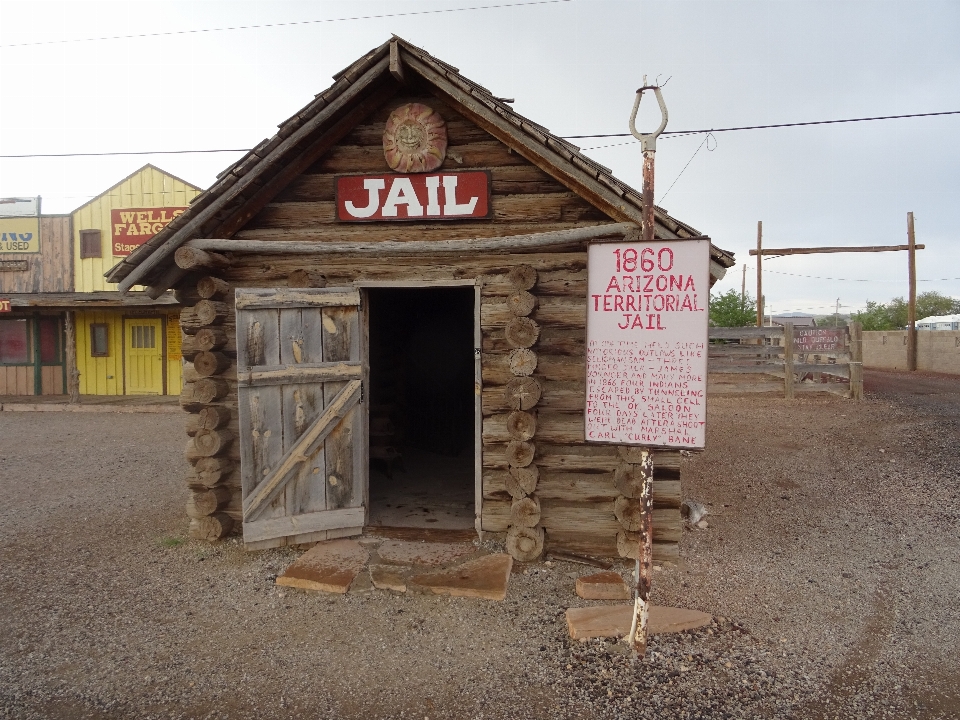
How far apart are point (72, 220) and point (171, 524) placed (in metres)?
14.3

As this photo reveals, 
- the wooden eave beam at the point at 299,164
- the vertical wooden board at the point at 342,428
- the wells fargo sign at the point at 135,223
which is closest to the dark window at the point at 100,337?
the wells fargo sign at the point at 135,223

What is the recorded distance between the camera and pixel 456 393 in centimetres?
1073

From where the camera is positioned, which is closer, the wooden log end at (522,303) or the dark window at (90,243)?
the wooden log end at (522,303)

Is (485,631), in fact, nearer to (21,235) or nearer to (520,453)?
(520,453)

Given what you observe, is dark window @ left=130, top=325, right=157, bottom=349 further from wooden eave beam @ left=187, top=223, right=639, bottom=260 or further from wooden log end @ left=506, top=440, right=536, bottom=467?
wooden log end @ left=506, top=440, right=536, bottom=467

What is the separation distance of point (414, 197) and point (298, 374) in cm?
204

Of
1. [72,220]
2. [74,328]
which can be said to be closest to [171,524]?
[74,328]

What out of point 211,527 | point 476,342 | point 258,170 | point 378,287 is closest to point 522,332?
point 476,342

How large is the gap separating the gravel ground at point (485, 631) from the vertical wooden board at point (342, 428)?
2.58ft

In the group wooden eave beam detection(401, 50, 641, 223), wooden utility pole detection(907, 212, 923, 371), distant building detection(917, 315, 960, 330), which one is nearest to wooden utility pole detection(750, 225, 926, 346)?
wooden utility pole detection(907, 212, 923, 371)

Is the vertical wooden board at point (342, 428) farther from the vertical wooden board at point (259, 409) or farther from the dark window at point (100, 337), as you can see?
the dark window at point (100, 337)

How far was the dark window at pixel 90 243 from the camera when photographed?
16766mm

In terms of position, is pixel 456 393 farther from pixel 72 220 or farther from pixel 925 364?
pixel 925 364

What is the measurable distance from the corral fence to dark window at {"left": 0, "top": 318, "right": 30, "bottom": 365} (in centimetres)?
1969
